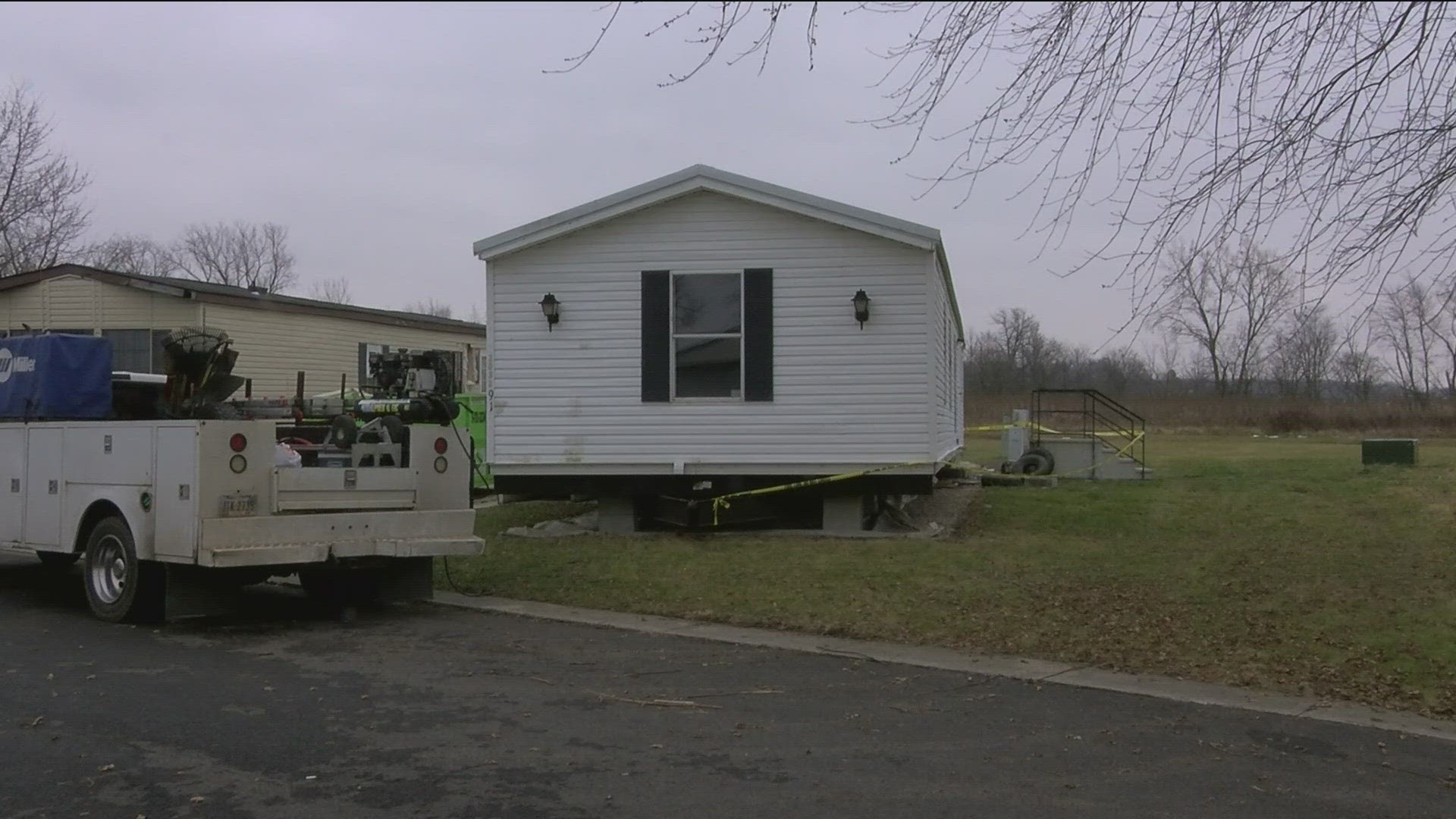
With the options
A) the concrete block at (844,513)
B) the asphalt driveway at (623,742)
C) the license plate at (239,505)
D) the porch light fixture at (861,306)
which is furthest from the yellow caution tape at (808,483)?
the license plate at (239,505)

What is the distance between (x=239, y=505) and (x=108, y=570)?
162cm

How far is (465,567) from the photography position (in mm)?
11883

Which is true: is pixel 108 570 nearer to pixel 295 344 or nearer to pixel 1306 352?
pixel 1306 352

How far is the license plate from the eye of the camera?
854 cm

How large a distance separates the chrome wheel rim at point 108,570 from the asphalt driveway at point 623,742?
822 millimetres

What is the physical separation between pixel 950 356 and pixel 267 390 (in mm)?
12728

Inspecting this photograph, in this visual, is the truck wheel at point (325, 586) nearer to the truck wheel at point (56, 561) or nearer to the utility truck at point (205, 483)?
the utility truck at point (205, 483)

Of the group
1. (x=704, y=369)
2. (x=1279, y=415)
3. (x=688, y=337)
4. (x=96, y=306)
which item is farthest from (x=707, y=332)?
(x=1279, y=415)

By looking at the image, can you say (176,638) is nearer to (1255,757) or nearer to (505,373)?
(505,373)

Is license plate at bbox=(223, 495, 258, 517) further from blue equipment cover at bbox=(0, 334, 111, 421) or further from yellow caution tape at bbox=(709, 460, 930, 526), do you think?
yellow caution tape at bbox=(709, 460, 930, 526)

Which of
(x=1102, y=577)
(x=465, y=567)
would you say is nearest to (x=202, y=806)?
(x=465, y=567)

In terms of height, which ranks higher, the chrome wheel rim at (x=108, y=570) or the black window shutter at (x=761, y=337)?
the black window shutter at (x=761, y=337)

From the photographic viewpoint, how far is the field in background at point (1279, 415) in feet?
129

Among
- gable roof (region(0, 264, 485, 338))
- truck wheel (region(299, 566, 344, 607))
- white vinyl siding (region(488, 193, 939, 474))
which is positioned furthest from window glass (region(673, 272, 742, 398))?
gable roof (region(0, 264, 485, 338))
